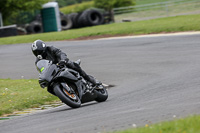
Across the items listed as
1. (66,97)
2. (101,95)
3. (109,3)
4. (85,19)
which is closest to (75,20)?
(85,19)

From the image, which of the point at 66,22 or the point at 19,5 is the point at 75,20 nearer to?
the point at 66,22

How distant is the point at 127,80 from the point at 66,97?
4.92 m

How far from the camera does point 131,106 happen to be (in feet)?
26.9

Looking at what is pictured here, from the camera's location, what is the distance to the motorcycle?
337 inches

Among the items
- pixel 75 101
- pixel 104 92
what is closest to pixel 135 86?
pixel 104 92

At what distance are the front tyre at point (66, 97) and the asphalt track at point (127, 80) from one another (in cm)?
14

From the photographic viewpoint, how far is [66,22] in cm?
4119

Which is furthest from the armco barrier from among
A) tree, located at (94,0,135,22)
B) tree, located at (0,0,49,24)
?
tree, located at (94,0,135,22)

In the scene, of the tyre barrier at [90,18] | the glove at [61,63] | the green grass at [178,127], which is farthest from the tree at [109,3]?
the green grass at [178,127]

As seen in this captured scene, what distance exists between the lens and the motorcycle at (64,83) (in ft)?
28.1

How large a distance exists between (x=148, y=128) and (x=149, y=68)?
9.21 meters

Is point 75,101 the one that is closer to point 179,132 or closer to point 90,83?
point 90,83

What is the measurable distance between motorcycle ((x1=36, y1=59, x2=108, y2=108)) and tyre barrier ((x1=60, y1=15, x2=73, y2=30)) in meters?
30.9

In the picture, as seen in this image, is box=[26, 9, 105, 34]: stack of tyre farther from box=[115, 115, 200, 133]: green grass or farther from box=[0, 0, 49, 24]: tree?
box=[115, 115, 200, 133]: green grass
